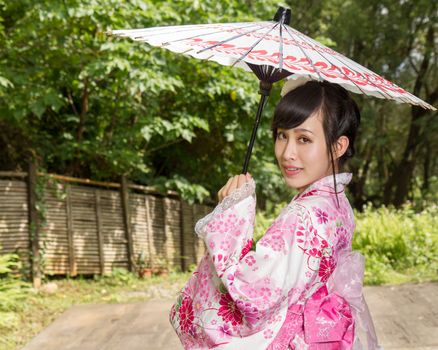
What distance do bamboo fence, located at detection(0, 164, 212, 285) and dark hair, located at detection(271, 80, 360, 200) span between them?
19.7ft

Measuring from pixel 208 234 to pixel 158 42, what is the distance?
0.85 metres

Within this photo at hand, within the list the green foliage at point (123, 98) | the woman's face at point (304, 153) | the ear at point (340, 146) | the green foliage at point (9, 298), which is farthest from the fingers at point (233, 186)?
the green foliage at point (9, 298)

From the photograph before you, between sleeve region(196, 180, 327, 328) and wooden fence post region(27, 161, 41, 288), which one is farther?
wooden fence post region(27, 161, 41, 288)

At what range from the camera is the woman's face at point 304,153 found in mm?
2105

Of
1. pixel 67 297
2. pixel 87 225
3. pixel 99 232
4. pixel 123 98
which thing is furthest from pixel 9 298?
pixel 123 98

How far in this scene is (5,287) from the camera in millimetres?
6336

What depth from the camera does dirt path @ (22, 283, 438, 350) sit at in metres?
4.10

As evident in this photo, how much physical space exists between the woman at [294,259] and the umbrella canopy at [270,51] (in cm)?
11

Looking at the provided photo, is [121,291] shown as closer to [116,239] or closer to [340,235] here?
[116,239]

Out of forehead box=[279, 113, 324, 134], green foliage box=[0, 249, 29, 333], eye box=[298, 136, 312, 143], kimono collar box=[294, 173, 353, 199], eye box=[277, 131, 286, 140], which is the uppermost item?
forehead box=[279, 113, 324, 134]

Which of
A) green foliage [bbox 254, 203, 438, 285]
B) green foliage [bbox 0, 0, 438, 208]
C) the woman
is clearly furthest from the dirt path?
green foliage [bbox 0, 0, 438, 208]

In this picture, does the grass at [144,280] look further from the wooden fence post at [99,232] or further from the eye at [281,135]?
the eye at [281,135]

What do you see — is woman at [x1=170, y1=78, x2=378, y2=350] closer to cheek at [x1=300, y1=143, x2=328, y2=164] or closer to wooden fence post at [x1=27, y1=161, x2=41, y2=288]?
cheek at [x1=300, y1=143, x2=328, y2=164]

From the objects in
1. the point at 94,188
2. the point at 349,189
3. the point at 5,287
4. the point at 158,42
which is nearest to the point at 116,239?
the point at 94,188
